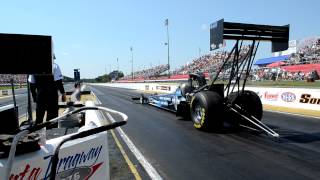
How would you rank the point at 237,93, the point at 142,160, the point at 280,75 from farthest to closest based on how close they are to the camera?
the point at 280,75
the point at 237,93
the point at 142,160

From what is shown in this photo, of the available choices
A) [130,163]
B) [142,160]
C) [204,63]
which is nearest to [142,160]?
[142,160]

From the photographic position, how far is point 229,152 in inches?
323

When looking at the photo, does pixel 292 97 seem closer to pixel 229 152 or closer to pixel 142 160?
pixel 229 152

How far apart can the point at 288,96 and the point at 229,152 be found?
11.9 meters

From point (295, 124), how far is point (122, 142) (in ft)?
20.2

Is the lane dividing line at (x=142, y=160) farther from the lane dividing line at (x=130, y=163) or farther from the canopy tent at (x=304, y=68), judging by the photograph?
the canopy tent at (x=304, y=68)

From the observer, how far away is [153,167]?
7023 mm

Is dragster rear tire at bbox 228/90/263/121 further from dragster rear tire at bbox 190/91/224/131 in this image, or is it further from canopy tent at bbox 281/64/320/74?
canopy tent at bbox 281/64/320/74

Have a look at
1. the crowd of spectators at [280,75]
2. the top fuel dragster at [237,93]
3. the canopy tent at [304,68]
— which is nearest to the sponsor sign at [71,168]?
the top fuel dragster at [237,93]

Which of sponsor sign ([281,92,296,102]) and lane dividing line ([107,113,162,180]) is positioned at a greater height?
sponsor sign ([281,92,296,102])

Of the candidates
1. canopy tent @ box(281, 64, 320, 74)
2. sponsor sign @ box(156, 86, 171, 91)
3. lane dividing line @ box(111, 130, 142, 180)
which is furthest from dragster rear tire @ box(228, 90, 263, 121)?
sponsor sign @ box(156, 86, 171, 91)

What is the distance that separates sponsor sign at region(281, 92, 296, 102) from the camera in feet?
61.1

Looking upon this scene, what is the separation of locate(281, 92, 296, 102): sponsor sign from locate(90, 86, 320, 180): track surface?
6086 millimetres

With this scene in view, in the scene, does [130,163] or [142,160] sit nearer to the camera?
[130,163]
